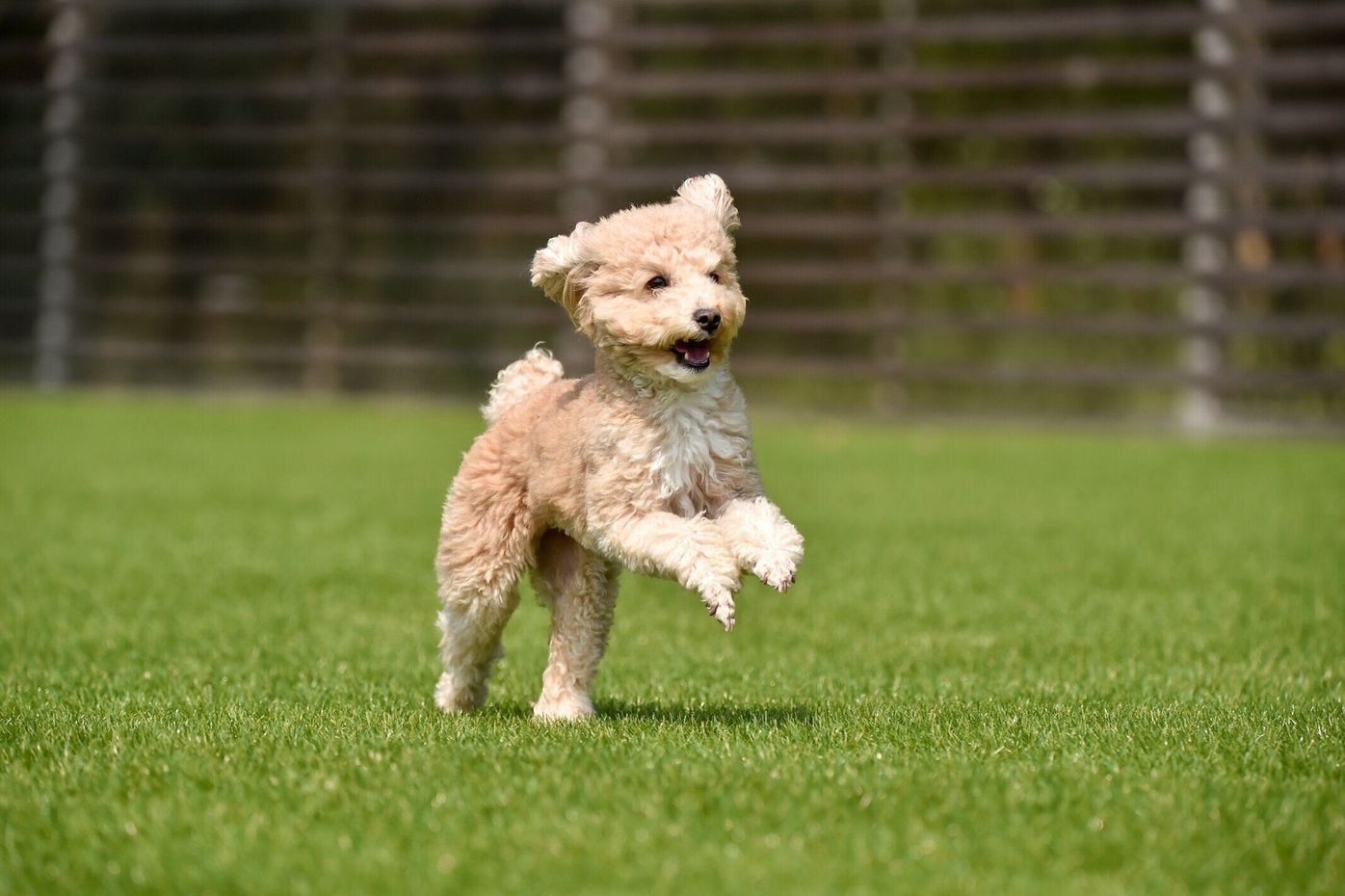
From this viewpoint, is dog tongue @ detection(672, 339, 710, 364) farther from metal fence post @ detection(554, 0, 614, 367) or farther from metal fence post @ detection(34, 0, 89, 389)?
metal fence post @ detection(34, 0, 89, 389)

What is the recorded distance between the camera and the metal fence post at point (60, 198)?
16875 millimetres

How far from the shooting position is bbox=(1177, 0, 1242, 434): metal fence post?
12945 mm

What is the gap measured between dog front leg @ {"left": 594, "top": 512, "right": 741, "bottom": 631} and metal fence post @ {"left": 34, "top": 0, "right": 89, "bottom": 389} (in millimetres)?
13615

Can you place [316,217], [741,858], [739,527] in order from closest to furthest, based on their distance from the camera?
[741,858]
[739,527]
[316,217]

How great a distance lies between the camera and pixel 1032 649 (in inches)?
227

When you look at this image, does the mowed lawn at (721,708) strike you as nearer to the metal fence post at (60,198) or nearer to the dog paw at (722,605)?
the dog paw at (722,605)

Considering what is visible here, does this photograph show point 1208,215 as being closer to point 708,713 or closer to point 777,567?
point 708,713

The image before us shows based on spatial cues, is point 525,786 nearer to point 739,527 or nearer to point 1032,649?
point 739,527

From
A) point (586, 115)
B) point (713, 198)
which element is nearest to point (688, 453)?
point (713, 198)

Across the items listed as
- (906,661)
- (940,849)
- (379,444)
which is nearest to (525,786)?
(940,849)

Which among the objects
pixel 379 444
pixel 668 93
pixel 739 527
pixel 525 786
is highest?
pixel 668 93

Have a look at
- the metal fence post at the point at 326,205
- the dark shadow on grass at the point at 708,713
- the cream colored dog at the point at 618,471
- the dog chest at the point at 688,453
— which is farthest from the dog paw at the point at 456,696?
the metal fence post at the point at 326,205

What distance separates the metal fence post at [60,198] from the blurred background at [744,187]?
0.11ft

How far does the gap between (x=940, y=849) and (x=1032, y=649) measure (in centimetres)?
256
